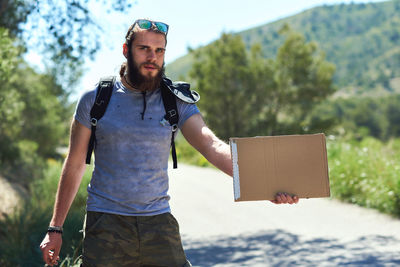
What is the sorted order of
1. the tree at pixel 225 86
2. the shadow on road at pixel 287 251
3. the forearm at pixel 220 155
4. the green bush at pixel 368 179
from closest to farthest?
the forearm at pixel 220 155 < the shadow on road at pixel 287 251 < the green bush at pixel 368 179 < the tree at pixel 225 86

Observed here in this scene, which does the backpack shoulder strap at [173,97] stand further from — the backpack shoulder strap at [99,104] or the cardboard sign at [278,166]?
the cardboard sign at [278,166]

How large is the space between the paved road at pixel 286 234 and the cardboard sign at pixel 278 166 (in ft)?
16.2

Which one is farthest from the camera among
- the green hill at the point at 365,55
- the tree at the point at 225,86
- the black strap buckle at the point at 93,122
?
the green hill at the point at 365,55

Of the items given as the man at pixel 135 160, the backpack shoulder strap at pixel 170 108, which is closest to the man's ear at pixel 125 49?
the man at pixel 135 160

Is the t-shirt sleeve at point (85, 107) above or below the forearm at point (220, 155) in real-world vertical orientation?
above

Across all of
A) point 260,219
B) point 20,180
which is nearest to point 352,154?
point 260,219

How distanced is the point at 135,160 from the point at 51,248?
0.67 metres

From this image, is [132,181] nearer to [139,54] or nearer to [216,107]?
[139,54]

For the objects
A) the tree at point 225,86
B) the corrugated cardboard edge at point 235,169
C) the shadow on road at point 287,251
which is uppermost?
the tree at point 225,86

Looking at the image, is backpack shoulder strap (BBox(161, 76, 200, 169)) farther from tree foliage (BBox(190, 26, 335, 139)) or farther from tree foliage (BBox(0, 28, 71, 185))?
tree foliage (BBox(190, 26, 335, 139))

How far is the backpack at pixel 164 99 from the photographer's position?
286cm

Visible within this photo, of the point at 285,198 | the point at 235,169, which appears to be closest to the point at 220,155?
the point at 235,169

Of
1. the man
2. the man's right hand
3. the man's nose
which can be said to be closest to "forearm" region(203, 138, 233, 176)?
the man

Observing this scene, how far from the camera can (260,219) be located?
11.0 m
